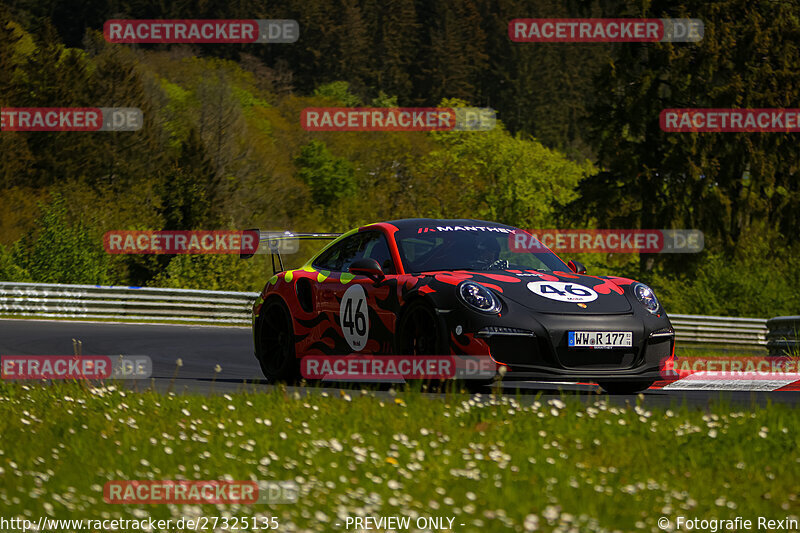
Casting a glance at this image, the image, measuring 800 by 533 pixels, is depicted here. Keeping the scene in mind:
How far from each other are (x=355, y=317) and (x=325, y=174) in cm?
7323

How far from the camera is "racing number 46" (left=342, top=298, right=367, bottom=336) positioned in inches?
396

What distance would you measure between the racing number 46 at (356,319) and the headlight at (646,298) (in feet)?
7.26

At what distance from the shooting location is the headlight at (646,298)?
31.7 ft

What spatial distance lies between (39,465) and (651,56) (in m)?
34.3

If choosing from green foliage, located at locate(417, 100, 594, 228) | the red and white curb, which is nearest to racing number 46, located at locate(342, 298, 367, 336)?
the red and white curb

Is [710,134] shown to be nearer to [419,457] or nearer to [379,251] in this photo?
[379,251]

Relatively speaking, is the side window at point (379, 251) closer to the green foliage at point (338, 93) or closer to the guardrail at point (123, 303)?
the guardrail at point (123, 303)

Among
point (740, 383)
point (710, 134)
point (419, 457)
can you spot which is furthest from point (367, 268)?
point (710, 134)

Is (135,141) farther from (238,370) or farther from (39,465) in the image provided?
(39,465)

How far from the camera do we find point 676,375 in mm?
9633

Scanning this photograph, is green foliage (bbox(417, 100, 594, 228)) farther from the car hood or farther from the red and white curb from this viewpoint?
the car hood

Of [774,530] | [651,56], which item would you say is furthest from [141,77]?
[774,530]

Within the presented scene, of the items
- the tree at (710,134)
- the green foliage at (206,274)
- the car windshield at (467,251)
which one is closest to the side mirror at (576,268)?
the car windshield at (467,251)

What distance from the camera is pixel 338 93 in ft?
324
